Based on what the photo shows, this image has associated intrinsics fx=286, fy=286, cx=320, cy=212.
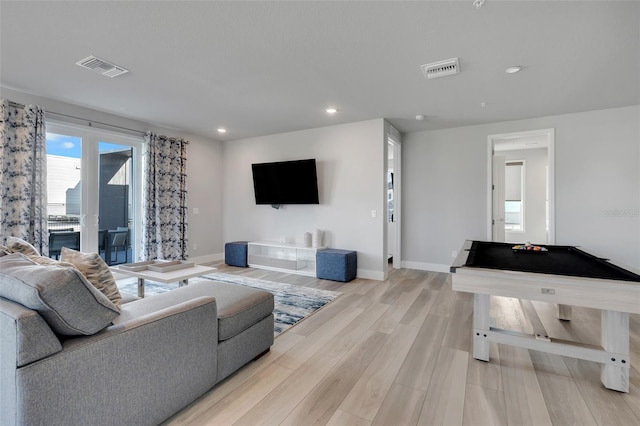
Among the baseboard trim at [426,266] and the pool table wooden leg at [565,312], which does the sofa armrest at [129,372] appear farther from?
the baseboard trim at [426,266]

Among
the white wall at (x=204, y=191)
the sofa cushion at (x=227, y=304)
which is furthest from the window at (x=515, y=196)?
the sofa cushion at (x=227, y=304)

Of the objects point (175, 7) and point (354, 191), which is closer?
point (175, 7)

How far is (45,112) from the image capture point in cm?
380

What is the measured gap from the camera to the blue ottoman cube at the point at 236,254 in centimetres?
552

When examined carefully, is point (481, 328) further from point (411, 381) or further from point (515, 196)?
point (515, 196)

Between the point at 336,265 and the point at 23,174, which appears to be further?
the point at 336,265

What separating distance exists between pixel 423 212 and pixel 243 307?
4.24 metres

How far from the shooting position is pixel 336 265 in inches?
178

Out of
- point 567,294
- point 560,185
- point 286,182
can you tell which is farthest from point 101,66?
point 560,185

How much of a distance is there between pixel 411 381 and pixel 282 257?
391 centimetres

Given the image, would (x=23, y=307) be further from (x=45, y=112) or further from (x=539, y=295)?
(x=45, y=112)

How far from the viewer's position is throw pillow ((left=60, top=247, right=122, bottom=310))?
1.88 metres

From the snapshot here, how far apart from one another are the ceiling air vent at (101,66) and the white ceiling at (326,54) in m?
0.09

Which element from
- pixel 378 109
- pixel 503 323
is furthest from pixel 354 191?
pixel 503 323
